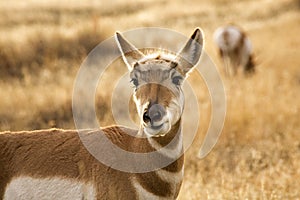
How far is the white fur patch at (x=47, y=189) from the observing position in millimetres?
4914

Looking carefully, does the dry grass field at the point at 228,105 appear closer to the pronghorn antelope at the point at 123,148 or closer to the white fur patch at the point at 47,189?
the pronghorn antelope at the point at 123,148

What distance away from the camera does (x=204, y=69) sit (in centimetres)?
1589

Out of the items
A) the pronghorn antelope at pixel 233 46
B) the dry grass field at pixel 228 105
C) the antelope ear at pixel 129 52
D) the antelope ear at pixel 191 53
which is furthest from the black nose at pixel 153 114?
the pronghorn antelope at pixel 233 46

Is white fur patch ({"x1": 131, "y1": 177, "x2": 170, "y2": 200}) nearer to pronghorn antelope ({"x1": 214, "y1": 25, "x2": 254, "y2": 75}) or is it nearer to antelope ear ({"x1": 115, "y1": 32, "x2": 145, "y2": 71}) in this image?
antelope ear ({"x1": 115, "y1": 32, "x2": 145, "y2": 71})

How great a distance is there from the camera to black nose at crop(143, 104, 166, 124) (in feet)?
14.9

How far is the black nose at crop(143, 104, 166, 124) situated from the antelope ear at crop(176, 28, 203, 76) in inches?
26.8

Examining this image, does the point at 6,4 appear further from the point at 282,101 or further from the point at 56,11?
the point at 282,101

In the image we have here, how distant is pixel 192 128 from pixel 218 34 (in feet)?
34.4

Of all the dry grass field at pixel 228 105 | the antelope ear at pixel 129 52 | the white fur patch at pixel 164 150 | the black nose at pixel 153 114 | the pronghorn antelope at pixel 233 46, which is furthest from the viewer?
the pronghorn antelope at pixel 233 46

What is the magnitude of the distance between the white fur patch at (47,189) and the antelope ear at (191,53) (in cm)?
124

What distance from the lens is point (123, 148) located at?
5.12 m

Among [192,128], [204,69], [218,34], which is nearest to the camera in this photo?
[192,128]

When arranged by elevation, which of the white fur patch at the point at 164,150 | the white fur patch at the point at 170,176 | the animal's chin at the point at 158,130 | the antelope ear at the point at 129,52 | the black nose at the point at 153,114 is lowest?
the white fur patch at the point at 170,176

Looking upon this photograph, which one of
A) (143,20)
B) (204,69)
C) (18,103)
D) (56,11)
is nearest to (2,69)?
→ (18,103)
